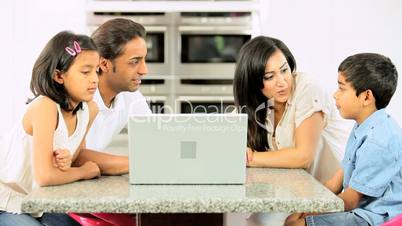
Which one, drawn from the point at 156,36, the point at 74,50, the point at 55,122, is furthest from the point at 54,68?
the point at 156,36

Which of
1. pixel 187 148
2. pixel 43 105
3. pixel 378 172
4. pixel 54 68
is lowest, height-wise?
pixel 378 172

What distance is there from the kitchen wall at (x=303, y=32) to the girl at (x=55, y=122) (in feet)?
7.63

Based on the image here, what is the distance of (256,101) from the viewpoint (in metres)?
2.51

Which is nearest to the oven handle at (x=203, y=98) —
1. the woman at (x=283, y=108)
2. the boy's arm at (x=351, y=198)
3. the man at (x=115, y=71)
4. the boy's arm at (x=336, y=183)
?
the man at (x=115, y=71)

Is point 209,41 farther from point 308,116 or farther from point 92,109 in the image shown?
point 92,109

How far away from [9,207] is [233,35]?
2766 millimetres

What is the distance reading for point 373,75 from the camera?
2.21 metres

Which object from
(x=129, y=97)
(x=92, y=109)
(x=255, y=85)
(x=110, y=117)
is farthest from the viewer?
(x=129, y=97)

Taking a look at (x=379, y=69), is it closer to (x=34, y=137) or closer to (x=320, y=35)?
(x=34, y=137)

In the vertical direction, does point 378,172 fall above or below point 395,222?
above

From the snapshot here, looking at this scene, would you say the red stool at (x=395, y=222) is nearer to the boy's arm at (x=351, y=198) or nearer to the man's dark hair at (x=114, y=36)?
the boy's arm at (x=351, y=198)

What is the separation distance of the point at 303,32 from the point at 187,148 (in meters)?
2.68

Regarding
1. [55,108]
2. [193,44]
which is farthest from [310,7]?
[55,108]

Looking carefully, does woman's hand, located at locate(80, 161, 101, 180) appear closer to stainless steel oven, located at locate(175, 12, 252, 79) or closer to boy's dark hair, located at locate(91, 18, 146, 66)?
boy's dark hair, located at locate(91, 18, 146, 66)
